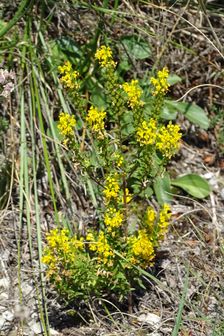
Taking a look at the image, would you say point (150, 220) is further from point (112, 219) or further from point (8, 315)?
point (8, 315)

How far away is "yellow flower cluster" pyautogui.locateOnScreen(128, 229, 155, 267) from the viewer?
238 cm

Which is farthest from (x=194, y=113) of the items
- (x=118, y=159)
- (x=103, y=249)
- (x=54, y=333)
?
(x=54, y=333)

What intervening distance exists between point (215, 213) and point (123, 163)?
807 mm

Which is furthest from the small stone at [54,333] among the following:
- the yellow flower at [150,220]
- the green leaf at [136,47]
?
the green leaf at [136,47]

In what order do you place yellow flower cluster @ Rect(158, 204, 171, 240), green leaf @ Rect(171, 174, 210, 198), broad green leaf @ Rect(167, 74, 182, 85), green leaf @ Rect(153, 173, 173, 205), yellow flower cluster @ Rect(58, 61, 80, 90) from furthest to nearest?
broad green leaf @ Rect(167, 74, 182, 85) < green leaf @ Rect(171, 174, 210, 198) < green leaf @ Rect(153, 173, 173, 205) < yellow flower cluster @ Rect(158, 204, 171, 240) < yellow flower cluster @ Rect(58, 61, 80, 90)

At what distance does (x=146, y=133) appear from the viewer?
2.21m

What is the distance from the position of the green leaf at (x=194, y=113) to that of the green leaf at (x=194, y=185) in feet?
0.85

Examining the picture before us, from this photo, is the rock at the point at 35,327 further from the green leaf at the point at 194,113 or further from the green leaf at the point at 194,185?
the green leaf at the point at 194,113

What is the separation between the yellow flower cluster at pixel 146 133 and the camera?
7.22 ft

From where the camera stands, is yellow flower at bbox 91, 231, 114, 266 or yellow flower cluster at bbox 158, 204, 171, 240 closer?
yellow flower at bbox 91, 231, 114, 266

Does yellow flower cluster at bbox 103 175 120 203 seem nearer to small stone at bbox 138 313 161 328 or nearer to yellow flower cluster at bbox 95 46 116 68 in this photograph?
yellow flower cluster at bbox 95 46 116 68

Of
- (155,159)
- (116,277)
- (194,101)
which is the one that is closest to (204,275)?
(116,277)

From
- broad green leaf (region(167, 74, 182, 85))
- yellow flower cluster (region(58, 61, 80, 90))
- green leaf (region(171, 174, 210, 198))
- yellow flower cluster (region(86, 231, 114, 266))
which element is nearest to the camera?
yellow flower cluster (region(58, 61, 80, 90))

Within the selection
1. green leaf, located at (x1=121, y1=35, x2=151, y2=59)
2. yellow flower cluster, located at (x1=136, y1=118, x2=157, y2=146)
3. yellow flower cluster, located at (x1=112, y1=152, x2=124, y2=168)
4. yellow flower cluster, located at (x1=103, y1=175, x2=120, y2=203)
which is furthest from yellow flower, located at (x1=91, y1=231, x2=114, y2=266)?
green leaf, located at (x1=121, y1=35, x2=151, y2=59)
